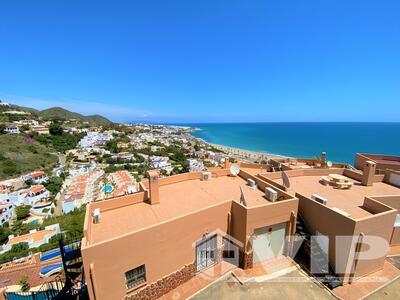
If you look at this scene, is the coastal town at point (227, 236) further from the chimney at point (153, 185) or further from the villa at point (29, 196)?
the villa at point (29, 196)

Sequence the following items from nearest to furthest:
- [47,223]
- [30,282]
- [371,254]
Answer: [371,254] < [30,282] < [47,223]

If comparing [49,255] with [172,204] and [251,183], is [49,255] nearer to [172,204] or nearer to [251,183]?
[172,204]

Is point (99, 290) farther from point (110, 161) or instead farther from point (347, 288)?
point (110, 161)

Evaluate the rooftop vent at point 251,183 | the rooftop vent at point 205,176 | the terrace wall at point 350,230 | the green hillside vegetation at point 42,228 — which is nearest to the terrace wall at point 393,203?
the terrace wall at point 350,230

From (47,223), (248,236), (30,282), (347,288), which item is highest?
(248,236)

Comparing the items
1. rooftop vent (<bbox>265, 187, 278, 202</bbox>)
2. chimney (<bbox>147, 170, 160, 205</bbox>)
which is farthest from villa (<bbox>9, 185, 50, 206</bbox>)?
rooftop vent (<bbox>265, 187, 278, 202</bbox>)

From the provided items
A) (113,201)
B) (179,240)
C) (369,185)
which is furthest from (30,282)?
(369,185)

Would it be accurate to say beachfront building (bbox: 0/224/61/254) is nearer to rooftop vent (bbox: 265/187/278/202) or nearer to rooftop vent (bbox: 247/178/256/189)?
rooftop vent (bbox: 247/178/256/189)
